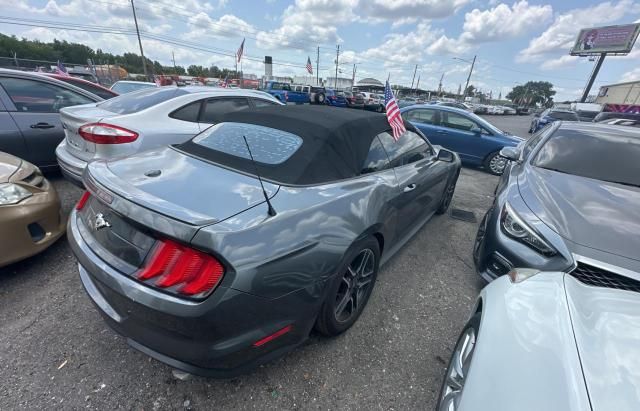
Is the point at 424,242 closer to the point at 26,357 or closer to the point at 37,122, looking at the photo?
the point at 26,357

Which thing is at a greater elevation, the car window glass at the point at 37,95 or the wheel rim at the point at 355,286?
the car window glass at the point at 37,95

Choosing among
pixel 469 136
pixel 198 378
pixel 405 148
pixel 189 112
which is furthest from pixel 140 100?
pixel 469 136

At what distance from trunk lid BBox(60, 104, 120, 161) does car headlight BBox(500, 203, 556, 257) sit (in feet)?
13.7

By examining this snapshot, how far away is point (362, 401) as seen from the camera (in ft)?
5.61

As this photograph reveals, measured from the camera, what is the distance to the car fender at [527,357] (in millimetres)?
945

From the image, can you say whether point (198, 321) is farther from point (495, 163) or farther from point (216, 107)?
point (495, 163)

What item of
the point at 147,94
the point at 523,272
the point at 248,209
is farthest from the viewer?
the point at 147,94

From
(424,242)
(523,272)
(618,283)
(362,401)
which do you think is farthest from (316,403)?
(424,242)

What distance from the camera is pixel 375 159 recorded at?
7.85ft

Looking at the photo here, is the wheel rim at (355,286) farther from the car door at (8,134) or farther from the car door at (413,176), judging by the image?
the car door at (8,134)

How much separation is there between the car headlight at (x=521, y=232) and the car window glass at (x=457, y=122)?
233 inches

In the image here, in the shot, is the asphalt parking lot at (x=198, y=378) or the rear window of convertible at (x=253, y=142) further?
the rear window of convertible at (x=253, y=142)

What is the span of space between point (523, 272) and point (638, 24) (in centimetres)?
5322

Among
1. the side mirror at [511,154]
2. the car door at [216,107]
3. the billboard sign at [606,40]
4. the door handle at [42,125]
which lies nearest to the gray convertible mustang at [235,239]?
the car door at [216,107]
